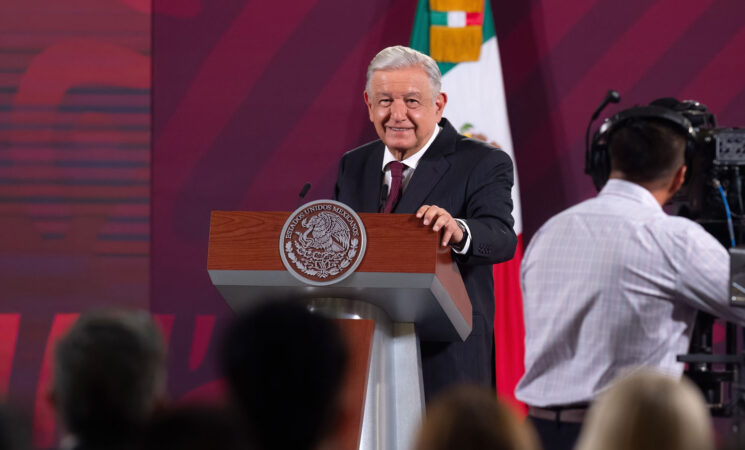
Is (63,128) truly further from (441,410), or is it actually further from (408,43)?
(441,410)

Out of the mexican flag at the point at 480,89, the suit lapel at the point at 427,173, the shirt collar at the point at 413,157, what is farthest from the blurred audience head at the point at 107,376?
the mexican flag at the point at 480,89

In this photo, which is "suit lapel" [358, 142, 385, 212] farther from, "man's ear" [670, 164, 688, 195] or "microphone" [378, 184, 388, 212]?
"man's ear" [670, 164, 688, 195]

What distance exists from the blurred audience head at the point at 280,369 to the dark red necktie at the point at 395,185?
5.33 ft

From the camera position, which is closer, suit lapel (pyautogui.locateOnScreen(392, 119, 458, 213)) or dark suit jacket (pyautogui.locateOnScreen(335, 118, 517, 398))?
dark suit jacket (pyautogui.locateOnScreen(335, 118, 517, 398))

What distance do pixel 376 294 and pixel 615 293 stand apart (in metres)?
0.49

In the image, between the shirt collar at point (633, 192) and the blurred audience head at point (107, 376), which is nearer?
the blurred audience head at point (107, 376)

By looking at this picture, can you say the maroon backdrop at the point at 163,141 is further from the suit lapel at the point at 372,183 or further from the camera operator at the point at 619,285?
the camera operator at the point at 619,285

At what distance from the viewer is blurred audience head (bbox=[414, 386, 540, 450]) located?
79cm

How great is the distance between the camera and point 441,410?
813 millimetres

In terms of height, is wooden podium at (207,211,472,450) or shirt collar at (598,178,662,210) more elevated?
shirt collar at (598,178,662,210)

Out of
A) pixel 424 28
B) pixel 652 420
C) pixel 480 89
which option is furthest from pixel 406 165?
pixel 424 28

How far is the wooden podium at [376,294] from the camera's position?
1.90 metres

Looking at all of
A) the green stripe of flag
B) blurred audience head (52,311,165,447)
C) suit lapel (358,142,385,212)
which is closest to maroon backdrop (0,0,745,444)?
the green stripe of flag

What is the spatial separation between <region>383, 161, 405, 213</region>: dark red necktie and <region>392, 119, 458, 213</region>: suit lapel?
1.1 inches
